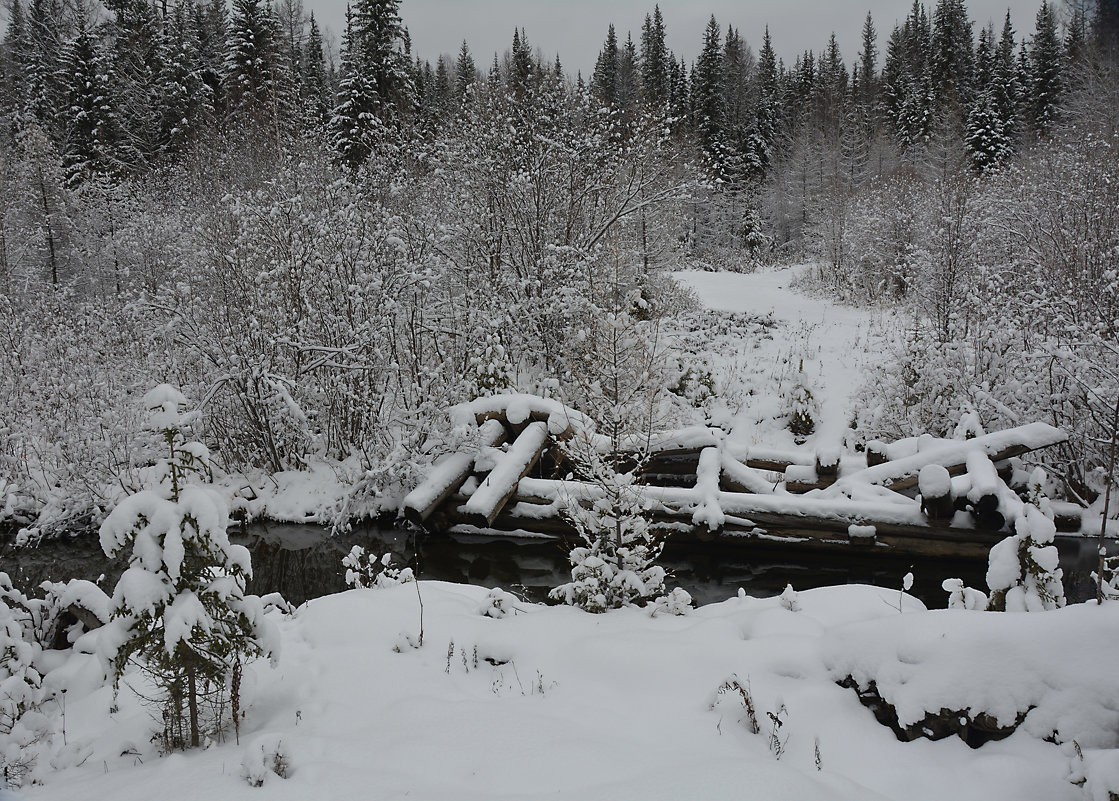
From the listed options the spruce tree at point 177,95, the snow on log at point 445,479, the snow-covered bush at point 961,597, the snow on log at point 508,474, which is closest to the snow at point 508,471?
the snow on log at point 508,474

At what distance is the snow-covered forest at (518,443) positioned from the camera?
3080mm

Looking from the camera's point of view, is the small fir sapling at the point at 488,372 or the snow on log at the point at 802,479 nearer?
the snow on log at the point at 802,479

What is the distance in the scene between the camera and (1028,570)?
3850 millimetres

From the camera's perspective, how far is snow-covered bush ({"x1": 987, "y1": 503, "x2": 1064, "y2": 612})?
12.0 ft

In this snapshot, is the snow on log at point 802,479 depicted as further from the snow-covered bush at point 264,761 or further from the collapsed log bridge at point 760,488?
the snow-covered bush at point 264,761

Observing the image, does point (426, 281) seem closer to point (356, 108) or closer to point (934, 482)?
point (934, 482)

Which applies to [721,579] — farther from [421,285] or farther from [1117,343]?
[421,285]

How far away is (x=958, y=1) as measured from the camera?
49.5m

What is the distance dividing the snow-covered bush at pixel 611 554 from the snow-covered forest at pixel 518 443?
0.03m

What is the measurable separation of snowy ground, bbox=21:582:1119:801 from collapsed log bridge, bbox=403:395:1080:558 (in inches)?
102

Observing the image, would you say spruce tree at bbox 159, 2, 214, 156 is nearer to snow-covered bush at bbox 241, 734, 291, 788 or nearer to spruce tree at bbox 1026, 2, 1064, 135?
snow-covered bush at bbox 241, 734, 291, 788

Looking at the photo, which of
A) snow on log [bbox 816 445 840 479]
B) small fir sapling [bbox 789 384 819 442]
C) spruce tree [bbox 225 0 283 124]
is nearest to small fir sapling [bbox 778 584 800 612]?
snow on log [bbox 816 445 840 479]

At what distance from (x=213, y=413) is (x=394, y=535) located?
149 inches

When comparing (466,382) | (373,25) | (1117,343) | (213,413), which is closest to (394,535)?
(466,382)
